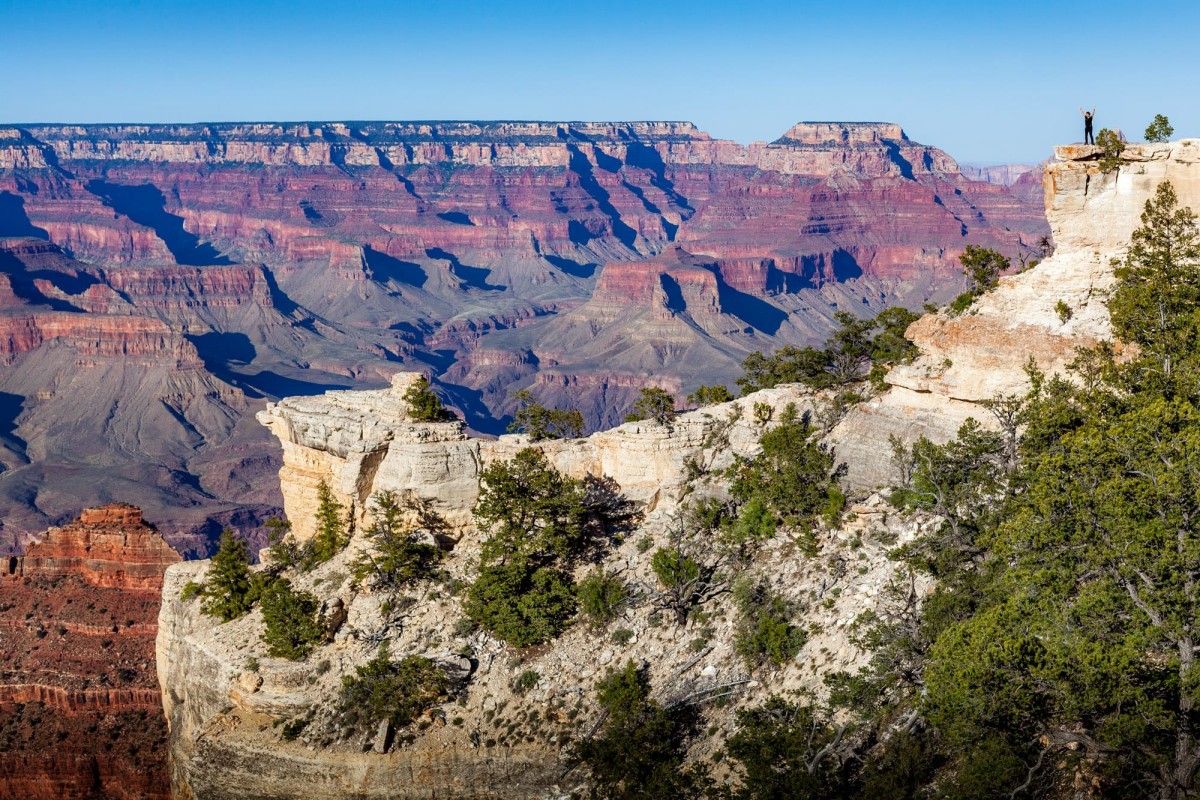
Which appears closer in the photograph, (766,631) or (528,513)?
(766,631)

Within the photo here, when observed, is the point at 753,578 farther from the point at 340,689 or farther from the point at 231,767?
the point at 231,767

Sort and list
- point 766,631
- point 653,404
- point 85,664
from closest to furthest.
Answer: point 766,631 → point 653,404 → point 85,664

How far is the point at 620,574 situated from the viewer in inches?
1452

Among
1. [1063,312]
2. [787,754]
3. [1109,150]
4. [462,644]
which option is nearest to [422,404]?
[462,644]

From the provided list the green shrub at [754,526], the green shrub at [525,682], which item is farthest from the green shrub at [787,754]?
the green shrub at [754,526]

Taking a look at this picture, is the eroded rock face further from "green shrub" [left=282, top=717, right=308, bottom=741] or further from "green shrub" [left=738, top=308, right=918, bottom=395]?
"green shrub" [left=738, top=308, right=918, bottom=395]

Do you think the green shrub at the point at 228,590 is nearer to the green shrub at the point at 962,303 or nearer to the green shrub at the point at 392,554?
the green shrub at the point at 392,554

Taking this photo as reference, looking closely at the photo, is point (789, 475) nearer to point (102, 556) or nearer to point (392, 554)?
point (392, 554)

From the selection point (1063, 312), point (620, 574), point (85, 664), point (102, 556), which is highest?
point (1063, 312)

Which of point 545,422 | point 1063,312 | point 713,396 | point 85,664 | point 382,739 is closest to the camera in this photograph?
point 382,739

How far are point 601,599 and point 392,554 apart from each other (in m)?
6.82

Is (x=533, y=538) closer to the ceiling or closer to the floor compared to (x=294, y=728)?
closer to the ceiling

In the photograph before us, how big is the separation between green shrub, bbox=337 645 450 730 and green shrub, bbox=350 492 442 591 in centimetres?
387

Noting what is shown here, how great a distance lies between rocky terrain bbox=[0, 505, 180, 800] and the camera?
148 ft
